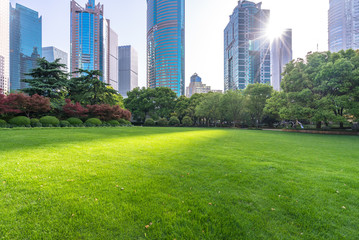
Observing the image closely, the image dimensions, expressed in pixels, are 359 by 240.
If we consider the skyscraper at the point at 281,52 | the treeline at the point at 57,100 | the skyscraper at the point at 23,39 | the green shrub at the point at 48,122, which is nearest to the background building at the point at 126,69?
the skyscraper at the point at 23,39

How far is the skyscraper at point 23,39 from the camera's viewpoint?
7938 centimetres

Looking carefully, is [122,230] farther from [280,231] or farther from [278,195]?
[278,195]

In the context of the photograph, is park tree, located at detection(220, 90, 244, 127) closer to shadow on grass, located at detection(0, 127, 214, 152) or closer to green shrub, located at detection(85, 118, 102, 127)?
green shrub, located at detection(85, 118, 102, 127)

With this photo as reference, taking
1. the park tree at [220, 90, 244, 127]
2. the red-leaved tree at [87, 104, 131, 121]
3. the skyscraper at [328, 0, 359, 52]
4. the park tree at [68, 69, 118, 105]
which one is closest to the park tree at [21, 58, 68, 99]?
the park tree at [68, 69, 118, 105]

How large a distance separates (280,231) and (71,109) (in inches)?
874

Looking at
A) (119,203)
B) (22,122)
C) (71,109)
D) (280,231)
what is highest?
(71,109)

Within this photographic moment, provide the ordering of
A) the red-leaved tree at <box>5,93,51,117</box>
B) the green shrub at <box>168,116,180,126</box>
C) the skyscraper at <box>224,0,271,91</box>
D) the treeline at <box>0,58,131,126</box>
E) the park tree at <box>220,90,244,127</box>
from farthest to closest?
the skyscraper at <box>224,0,271,91</box> < the green shrub at <box>168,116,180,126</box> < the park tree at <box>220,90,244,127</box> < the treeline at <box>0,58,131,126</box> < the red-leaved tree at <box>5,93,51,117</box>

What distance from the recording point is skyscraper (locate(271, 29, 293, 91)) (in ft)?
398

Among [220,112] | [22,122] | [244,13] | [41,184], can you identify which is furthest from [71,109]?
[244,13]

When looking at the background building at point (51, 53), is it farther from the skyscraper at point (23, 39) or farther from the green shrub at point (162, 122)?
the green shrub at point (162, 122)

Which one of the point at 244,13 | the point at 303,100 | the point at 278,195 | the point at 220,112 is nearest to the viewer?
the point at 278,195

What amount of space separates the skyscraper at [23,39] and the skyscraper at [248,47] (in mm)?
114607

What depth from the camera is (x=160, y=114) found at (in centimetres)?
3941

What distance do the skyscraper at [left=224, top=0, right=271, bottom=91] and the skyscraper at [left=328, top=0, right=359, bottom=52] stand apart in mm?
29615
